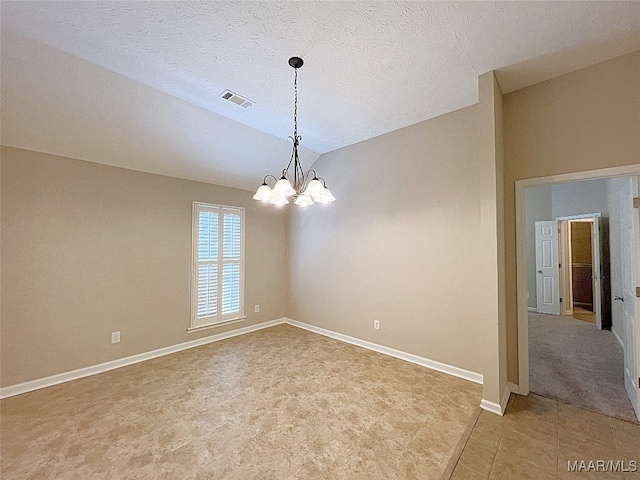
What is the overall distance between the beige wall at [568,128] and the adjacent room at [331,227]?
0.02 meters

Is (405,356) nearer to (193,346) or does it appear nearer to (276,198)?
(276,198)

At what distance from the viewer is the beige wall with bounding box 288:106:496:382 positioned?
312 centimetres

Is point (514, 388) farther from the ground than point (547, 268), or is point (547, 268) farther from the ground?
point (547, 268)

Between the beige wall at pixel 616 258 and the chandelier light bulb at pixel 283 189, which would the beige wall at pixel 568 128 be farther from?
the beige wall at pixel 616 258

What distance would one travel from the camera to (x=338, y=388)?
290 centimetres

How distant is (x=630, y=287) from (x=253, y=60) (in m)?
4.11

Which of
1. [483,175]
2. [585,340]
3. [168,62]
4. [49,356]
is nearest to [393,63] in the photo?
[483,175]

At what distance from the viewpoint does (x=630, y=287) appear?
→ 2.51m

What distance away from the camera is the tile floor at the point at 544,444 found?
70.6 inches

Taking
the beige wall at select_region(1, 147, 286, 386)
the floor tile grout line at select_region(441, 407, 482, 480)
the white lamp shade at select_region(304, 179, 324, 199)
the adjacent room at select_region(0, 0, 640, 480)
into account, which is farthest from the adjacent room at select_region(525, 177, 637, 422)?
the beige wall at select_region(1, 147, 286, 386)

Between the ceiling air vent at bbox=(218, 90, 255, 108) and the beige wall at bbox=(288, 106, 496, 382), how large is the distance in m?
1.86

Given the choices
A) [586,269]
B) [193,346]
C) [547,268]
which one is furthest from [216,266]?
[586,269]

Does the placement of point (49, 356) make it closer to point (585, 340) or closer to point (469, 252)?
point (469, 252)

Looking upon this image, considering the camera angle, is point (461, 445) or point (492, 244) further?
point (492, 244)
